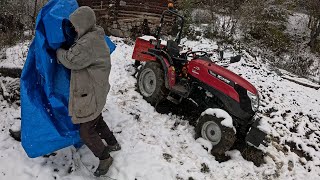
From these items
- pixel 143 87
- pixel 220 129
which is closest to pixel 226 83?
pixel 220 129

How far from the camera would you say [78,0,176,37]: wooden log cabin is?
12141mm

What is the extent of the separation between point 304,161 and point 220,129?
1.93 meters

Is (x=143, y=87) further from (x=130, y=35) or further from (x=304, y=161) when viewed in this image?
(x=130, y=35)

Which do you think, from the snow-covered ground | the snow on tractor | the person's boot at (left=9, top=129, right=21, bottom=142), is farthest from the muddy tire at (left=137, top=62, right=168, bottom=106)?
the person's boot at (left=9, top=129, right=21, bottom=142)

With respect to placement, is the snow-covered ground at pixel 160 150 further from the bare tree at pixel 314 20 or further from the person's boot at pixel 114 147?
the bare tree at pixel 314 20

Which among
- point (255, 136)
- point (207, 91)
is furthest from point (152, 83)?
point (255, 136)

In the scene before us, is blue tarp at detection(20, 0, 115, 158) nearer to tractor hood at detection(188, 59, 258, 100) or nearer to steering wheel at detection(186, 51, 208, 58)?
tractor hood at detection(188, 59, 258, 100)

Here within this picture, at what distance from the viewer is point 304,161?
5.74m

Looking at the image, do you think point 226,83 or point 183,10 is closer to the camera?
point 226,83

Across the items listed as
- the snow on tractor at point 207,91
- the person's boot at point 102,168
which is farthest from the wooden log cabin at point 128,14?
the person's boot at point 102,168

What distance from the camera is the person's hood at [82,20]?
3438mm

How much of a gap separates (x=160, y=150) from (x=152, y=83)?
182 centimetres

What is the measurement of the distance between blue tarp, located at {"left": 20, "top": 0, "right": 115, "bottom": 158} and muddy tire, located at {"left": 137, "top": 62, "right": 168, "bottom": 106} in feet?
7.44

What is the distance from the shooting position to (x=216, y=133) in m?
5.17
